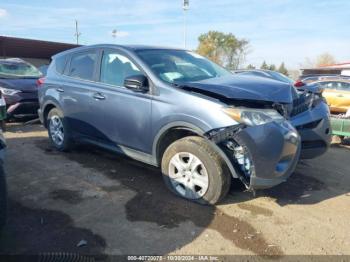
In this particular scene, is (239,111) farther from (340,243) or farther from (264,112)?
(340,243)

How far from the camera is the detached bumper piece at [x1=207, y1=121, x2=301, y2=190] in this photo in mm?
3816

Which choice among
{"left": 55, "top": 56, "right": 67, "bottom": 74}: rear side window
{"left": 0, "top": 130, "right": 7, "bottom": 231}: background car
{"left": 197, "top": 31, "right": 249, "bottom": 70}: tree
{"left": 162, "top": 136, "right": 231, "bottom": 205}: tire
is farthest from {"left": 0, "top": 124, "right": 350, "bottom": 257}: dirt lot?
{"left": 197, "top": 31, "right": 249, "bottom": 70}: tree

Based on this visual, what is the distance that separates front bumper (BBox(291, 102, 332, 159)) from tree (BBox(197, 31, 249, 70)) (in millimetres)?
58394

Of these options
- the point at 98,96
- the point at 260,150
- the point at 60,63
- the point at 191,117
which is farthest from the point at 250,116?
the point at 60,63

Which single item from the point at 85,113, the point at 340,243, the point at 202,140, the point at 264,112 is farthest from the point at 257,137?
the point at 85,113

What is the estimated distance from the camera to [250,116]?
152 inches

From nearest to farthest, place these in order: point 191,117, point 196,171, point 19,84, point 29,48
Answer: point 191,117, point 196,171, point 19,84, point 29,48

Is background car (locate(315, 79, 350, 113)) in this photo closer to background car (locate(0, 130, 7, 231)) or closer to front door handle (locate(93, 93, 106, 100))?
front door handle (locate(93, 93, 106, 100))

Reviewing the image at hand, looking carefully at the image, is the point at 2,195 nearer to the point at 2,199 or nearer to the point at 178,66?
the point at 2,199

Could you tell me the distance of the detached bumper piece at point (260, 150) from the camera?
382 centimetres

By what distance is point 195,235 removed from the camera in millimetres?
3604

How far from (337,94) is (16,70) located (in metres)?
10.4

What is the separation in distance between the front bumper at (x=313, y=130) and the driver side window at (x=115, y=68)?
84.4 inches

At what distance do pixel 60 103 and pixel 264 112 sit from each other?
140 inches
